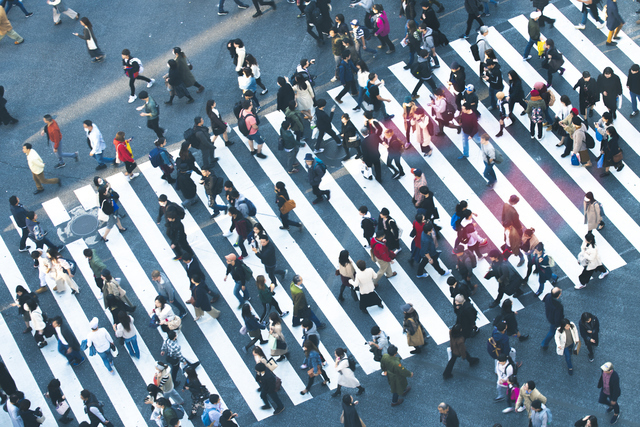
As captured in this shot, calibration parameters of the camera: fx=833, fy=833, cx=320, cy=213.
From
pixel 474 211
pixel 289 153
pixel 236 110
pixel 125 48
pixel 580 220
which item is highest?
pixel 125 48

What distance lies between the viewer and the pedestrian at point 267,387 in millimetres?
16547

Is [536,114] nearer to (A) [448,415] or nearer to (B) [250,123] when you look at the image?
(B) [250,123]

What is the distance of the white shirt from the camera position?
22.0 meters

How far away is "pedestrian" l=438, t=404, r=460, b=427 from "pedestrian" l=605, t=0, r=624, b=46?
1256 cm

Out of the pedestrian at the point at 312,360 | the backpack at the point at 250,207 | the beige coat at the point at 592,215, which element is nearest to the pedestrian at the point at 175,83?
the backpack at the point at 250,207

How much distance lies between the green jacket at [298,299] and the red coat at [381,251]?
6.44 ft

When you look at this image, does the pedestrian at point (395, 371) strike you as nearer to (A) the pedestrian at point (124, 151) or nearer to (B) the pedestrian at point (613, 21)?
(A) the pedestrian at point (124, 151)

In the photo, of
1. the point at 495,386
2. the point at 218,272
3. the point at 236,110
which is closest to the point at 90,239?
the point at 218,272

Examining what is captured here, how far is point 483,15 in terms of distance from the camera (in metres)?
24.4

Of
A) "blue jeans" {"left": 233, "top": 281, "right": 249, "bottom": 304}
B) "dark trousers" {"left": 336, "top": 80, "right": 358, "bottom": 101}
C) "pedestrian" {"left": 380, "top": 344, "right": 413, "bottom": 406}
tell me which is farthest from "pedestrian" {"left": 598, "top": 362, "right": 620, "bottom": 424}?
"dark trousers" {"left": 336, "top": 80, "right": 358, "bottom": 101}

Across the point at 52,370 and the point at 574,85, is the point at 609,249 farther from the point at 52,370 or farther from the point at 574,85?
the point at 52,370

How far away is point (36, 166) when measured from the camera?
861 inches

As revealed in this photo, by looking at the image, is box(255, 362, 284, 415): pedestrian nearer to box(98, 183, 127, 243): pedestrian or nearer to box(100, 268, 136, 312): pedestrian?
box(100, 268, 136, 312): pedestrian

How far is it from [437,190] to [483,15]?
259 inches
